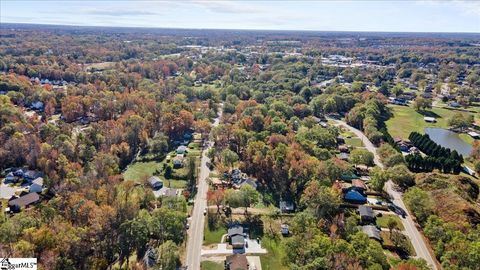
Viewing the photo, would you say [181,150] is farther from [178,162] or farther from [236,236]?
[236,236]

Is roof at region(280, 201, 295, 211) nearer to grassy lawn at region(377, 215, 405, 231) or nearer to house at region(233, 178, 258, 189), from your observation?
house at region(233, 178, 258, 189)

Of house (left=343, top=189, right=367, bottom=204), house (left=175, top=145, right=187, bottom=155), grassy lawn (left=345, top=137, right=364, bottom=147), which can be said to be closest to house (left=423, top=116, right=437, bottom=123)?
grassy lawn (left=345, top=137, right=364, bottom=147)

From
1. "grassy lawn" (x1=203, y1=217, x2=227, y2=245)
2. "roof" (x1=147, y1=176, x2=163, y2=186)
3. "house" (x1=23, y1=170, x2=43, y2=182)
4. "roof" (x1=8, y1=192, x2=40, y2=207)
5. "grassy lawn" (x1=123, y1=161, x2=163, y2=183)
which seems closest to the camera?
"grassy lawn" (x1=203, y1=217, x2=227, y2=245)

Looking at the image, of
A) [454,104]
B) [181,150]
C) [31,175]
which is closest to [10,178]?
[31,175]

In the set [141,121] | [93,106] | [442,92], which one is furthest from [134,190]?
[442,92]

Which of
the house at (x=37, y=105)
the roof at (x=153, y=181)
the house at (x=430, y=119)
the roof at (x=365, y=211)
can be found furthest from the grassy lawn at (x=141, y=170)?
the house at (x=430, y=119)
